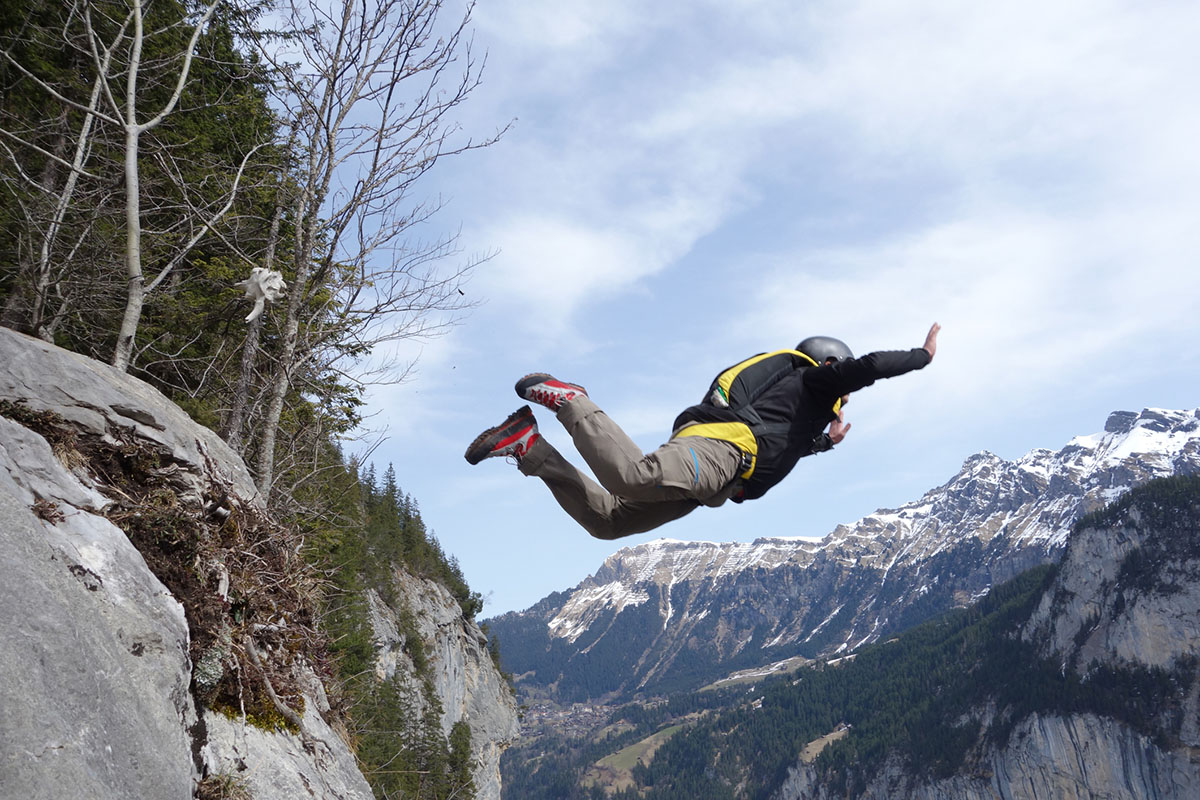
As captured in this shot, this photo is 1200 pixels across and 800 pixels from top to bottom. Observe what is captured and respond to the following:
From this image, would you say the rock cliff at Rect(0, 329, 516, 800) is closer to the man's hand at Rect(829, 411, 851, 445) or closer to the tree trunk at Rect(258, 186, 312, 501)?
the tree trunk at Rect(258, 186, 312, 501)

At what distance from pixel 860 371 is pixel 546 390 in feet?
7.12

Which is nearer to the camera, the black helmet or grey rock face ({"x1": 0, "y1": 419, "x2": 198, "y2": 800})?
grey rock face ({"x1": 0, "y1": 419, "x2": 198, "y2": 800})

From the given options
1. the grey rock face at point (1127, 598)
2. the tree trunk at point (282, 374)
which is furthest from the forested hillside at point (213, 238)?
the grey rock face at point (1127, 598)

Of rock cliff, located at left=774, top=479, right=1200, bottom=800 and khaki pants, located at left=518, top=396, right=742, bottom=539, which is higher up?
khaki pants, located at left=518, top=396, right=742, bottom=539

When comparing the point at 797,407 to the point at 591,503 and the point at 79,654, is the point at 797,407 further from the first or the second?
the point at 79,654

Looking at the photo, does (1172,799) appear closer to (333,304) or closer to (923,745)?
(923,745)

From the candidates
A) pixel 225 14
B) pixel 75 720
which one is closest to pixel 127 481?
pixel 75 720

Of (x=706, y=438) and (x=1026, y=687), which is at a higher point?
(x=706, y=438)

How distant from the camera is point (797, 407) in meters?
5.44

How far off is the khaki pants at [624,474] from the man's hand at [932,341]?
5.24ft

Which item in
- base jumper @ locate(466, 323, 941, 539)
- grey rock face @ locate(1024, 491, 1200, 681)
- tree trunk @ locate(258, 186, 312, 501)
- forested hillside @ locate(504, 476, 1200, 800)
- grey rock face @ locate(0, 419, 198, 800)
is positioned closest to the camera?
grey rock face @ locate(0, 419, 198, 800)

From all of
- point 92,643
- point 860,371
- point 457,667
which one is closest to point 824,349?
point 860,371

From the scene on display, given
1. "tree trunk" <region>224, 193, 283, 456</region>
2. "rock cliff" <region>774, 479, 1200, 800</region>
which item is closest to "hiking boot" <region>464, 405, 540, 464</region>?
"tree trunk" <region>224, 193, 283, 456</region>

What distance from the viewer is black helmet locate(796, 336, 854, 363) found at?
18.7 ft
